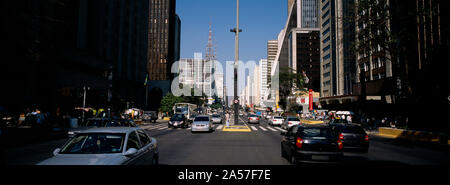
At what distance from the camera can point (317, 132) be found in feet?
30.3

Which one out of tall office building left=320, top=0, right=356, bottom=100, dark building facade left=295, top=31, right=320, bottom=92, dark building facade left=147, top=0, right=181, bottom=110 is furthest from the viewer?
dark building facade left=295, top=31, right=320, bottom=92

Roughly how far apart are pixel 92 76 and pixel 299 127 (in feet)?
134

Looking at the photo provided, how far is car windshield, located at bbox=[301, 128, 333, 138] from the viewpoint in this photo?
29.3ft

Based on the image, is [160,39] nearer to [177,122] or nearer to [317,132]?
[177,122]

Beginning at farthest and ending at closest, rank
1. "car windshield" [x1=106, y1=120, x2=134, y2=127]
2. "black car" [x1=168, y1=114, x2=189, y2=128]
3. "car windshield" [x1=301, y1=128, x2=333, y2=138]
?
"black car" [x1=168, y1=114, x2=189, y2=128]
"car windshield" [x1=106, y1=120, x2=134, y2=127]
"car windshield" [x1=301, y1=128, x2=333, y2=138]

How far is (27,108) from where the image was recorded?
102ft

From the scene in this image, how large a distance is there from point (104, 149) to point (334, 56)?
269ft

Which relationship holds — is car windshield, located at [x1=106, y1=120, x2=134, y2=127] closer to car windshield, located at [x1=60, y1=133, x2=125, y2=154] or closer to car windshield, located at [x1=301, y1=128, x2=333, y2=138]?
car windshield, located at [x1=60, y1=133, x2=125, y2=154]

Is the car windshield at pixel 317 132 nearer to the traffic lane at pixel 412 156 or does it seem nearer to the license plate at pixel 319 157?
the license plate at pixel 319 157

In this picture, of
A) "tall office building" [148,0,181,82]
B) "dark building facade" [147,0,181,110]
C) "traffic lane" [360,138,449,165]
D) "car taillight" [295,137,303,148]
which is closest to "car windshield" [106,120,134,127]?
"car taillight" [295,137,303,148]

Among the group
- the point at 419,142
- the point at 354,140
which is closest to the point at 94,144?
the point at 354,140

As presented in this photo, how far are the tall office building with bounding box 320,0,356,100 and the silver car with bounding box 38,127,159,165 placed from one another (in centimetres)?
6201

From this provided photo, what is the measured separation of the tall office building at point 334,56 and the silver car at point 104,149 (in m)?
62.0
